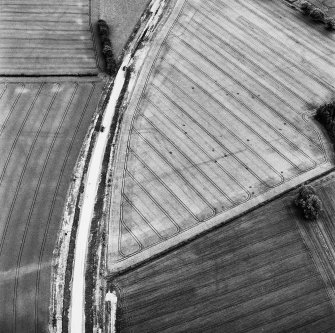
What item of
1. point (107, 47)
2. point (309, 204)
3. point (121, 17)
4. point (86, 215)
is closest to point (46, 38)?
point (107, 47)

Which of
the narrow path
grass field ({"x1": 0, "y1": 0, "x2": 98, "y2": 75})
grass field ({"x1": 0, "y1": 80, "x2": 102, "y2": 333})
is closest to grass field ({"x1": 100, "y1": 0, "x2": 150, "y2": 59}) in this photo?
grass field ({"x1": 0, "y1": 0, "x2": 98, "y2": 75})

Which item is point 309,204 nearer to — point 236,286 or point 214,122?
point 236,286

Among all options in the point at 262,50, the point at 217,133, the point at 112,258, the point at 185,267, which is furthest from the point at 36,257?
the point at 262,50

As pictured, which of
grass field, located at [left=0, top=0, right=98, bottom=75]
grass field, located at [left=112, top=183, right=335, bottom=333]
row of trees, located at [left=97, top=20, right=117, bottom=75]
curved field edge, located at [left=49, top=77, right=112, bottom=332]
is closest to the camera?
grass field, located at [left=112, top=183, right=335, bottom=333]

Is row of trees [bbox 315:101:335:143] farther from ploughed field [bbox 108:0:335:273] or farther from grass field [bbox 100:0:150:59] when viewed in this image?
grass field [bbox 100:0:150:59]

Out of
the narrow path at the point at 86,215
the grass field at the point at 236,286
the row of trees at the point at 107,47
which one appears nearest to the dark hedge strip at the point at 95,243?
the narrow path at the point at 86,215

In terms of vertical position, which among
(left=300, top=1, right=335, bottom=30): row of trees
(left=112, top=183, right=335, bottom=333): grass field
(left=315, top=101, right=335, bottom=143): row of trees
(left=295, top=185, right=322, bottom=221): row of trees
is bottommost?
(left=112, top=183, right=335, bottom=333): grass field

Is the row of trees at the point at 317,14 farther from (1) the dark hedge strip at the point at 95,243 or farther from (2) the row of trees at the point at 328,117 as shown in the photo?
(1) the dark hedge strip at the point at 95,243
